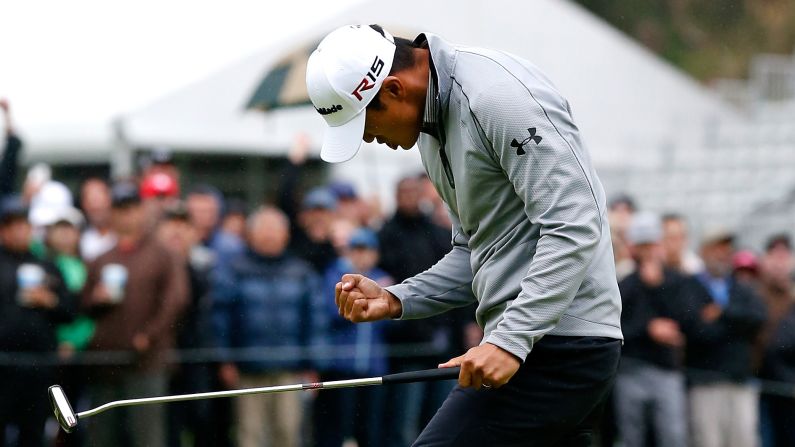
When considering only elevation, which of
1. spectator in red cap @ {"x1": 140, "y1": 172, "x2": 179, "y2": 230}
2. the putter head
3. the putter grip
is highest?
the putter grip

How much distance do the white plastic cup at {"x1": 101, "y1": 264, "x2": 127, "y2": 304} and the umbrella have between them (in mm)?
2216

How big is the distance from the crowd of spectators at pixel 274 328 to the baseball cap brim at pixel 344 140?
4.24 metres

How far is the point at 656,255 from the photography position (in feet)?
30.3

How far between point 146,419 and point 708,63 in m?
28.9

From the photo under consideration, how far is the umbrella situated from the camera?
10227 millimetres

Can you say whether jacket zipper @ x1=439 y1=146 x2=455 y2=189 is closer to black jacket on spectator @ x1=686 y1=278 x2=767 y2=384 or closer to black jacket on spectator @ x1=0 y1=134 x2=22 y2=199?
black jacket on spectator @ x1=0 y1=134 x2=22 y2=199

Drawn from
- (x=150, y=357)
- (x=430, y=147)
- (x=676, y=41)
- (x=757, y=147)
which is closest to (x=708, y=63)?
(x=676, y=41)

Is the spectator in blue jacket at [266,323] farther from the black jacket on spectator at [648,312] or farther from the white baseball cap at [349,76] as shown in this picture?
the white baseball cap at [349,76]

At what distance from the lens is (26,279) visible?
26.8ft

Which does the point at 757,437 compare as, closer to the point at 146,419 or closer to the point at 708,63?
the point at 146,419

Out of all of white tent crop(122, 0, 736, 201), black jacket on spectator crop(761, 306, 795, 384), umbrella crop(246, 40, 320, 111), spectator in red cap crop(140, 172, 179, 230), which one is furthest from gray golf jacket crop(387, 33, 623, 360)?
white tent crop(122, 0, 736, 201)

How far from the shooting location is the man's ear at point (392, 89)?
4281mm

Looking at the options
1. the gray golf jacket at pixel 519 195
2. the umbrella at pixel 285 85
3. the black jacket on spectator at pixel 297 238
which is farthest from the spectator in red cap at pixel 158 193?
the gray golf jacket at pixel 519 195

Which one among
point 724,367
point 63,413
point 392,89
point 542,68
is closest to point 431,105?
point 392,89
